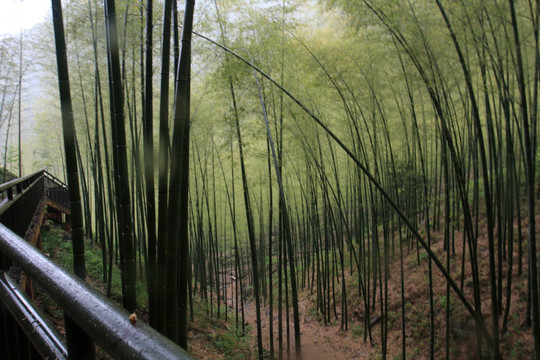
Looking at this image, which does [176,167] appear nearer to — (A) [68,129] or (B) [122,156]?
(B) [122,156]

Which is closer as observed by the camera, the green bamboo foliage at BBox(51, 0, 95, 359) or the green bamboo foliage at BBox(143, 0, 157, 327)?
the green bamboo foliage at BBox(51, 0, 95, 359)

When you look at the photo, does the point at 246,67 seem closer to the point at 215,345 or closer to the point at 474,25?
the point at 474,25

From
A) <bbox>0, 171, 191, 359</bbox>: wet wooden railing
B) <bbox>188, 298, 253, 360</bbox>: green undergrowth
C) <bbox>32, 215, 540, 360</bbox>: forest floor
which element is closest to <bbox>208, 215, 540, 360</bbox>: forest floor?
<bbox>32, 215, 540, 360</bbox>: forest floor

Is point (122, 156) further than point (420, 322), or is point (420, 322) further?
point (420, 322)

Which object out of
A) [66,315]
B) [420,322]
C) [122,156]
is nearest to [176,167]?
[122,156]

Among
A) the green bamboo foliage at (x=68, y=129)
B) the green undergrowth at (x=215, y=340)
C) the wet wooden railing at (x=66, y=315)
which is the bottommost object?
the green undergrowth at (x=215, y=340)

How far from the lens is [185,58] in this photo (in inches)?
59.9

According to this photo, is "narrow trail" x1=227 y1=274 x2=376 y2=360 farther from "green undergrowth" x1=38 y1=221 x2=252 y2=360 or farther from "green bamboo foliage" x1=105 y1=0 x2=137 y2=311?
"green bamboo foliage" x1=105 y1=0 x2=137 y2=311

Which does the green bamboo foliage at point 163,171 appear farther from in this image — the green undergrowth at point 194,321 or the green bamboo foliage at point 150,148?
the green undergrowth at point 194,321

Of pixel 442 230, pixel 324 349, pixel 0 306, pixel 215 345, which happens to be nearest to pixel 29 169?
pixel 215 345

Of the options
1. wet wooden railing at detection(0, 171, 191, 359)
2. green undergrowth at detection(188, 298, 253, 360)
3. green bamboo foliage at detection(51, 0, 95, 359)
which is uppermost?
green bamboo foliage at detection(51, 0, 95, 359)

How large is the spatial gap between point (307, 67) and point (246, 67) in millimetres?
1447

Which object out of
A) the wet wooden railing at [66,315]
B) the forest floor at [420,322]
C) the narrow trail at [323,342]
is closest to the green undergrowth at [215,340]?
the forest floor at [420,322]

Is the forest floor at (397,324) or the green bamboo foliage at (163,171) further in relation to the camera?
the forest floor at (397,324)
